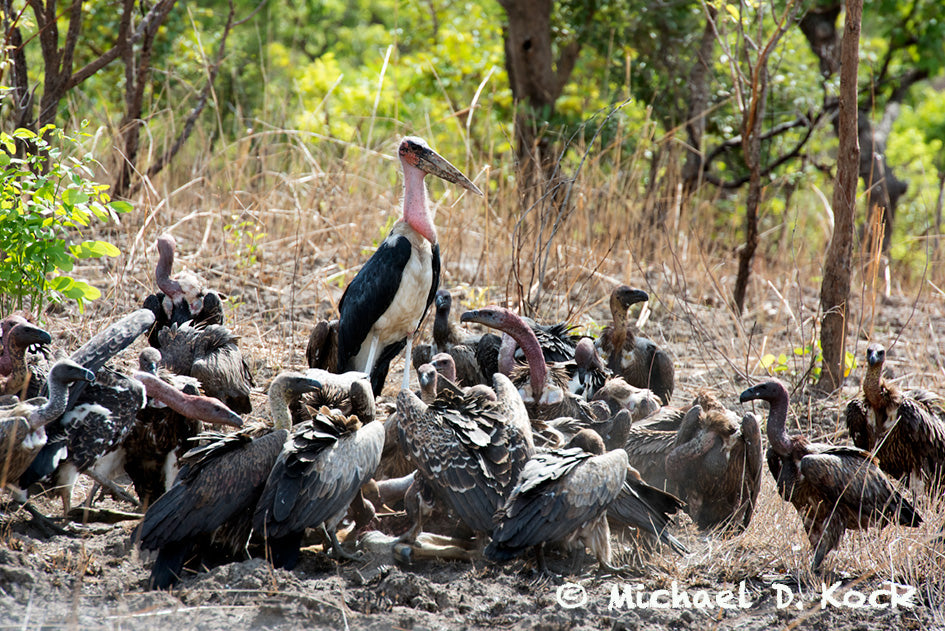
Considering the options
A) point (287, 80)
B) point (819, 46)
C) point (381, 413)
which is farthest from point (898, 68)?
point (381, 413)

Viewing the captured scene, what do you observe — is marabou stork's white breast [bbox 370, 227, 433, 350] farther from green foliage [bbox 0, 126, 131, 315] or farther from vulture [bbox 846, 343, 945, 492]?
vulture [bbox 846, 343, 945, 492]

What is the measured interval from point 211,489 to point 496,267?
15.6ft

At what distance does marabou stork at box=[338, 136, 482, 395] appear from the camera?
247 inches

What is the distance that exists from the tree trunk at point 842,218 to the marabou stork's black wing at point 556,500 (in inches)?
113

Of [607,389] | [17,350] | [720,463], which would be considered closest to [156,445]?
[17,350]

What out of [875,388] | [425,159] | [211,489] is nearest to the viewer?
[211,489]

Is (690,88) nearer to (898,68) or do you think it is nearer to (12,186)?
(898,68)

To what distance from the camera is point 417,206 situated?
6383 mm

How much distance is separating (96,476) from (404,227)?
8.35 ft

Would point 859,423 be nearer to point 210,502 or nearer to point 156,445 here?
point 210,502

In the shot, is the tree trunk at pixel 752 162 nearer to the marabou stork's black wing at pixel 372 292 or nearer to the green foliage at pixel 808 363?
the green foliage at pixel 808 363

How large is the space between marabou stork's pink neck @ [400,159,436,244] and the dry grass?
0.69m

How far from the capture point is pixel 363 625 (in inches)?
142

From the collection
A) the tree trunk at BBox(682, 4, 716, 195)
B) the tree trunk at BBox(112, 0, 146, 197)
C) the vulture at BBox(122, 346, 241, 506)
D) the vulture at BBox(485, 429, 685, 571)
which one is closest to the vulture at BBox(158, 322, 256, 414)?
the vulture at BBox(122, 346, 241, 506)
